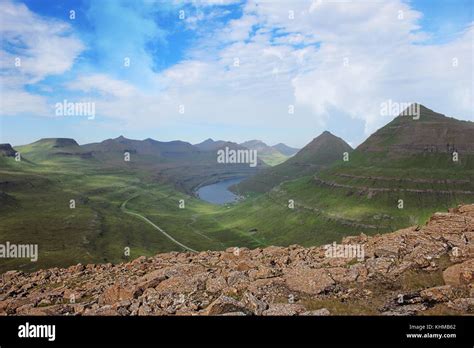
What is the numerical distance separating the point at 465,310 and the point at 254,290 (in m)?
13.5

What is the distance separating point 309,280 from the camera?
27562mm

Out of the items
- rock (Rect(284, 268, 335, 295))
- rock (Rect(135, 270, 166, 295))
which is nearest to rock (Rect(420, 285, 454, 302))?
rock (Rect(284, 268, 335, 295))

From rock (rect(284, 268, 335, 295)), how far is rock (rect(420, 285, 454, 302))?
626 centimetres

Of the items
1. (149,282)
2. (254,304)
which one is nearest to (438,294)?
(254,304)

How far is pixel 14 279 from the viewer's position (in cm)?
5028

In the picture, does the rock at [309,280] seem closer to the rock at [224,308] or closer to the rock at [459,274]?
the rock at [224,308]

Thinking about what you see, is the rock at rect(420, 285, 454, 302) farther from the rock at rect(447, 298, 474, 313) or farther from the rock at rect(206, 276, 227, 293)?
the rock at rect(206, 276, 227, 293)

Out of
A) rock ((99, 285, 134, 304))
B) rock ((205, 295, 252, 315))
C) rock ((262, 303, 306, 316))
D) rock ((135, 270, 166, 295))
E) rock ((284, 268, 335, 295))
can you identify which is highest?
rock ((284, 268, 335, 295))

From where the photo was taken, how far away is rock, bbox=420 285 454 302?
75.4 feet

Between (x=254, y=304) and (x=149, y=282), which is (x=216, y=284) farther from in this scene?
(x=149, y=282)

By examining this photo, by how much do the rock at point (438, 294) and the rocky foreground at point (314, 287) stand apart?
6cm
